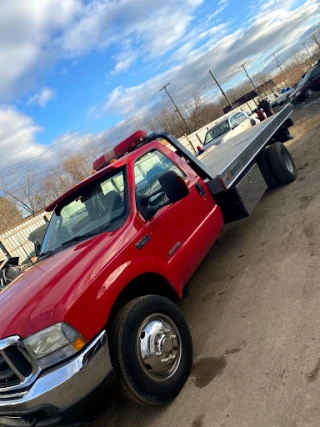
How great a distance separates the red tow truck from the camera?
2.29m

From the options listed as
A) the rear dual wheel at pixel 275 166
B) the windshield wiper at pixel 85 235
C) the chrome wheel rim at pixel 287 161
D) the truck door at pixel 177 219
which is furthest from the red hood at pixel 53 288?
the chrome wheel rim at pixel 287 161

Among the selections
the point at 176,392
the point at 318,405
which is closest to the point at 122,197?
the point at 176,392

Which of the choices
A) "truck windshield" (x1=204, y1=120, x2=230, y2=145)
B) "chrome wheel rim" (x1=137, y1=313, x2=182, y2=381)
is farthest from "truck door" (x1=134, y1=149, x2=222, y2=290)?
"truck windshield" (x1=204, y1=120, x2=230, y2=145)

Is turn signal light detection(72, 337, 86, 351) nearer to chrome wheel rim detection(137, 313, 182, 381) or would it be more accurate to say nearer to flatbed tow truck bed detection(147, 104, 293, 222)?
chrome wheel rim detection(137, 313, 182, 381)

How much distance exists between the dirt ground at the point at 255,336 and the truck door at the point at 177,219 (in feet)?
2.00

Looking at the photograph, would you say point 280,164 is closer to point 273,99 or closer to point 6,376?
point 6,376

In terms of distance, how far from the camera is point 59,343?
7.56ft

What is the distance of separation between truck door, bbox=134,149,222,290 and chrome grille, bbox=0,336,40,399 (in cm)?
134

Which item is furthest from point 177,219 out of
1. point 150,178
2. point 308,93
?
point 308,93

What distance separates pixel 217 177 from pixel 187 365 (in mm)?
2394

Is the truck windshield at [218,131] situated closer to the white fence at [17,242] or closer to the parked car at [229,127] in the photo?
the parked car at [229,127]

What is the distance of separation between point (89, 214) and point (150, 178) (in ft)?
2.68

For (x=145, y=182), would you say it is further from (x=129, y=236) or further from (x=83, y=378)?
(x=83, y=378)

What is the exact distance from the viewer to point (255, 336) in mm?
3066
